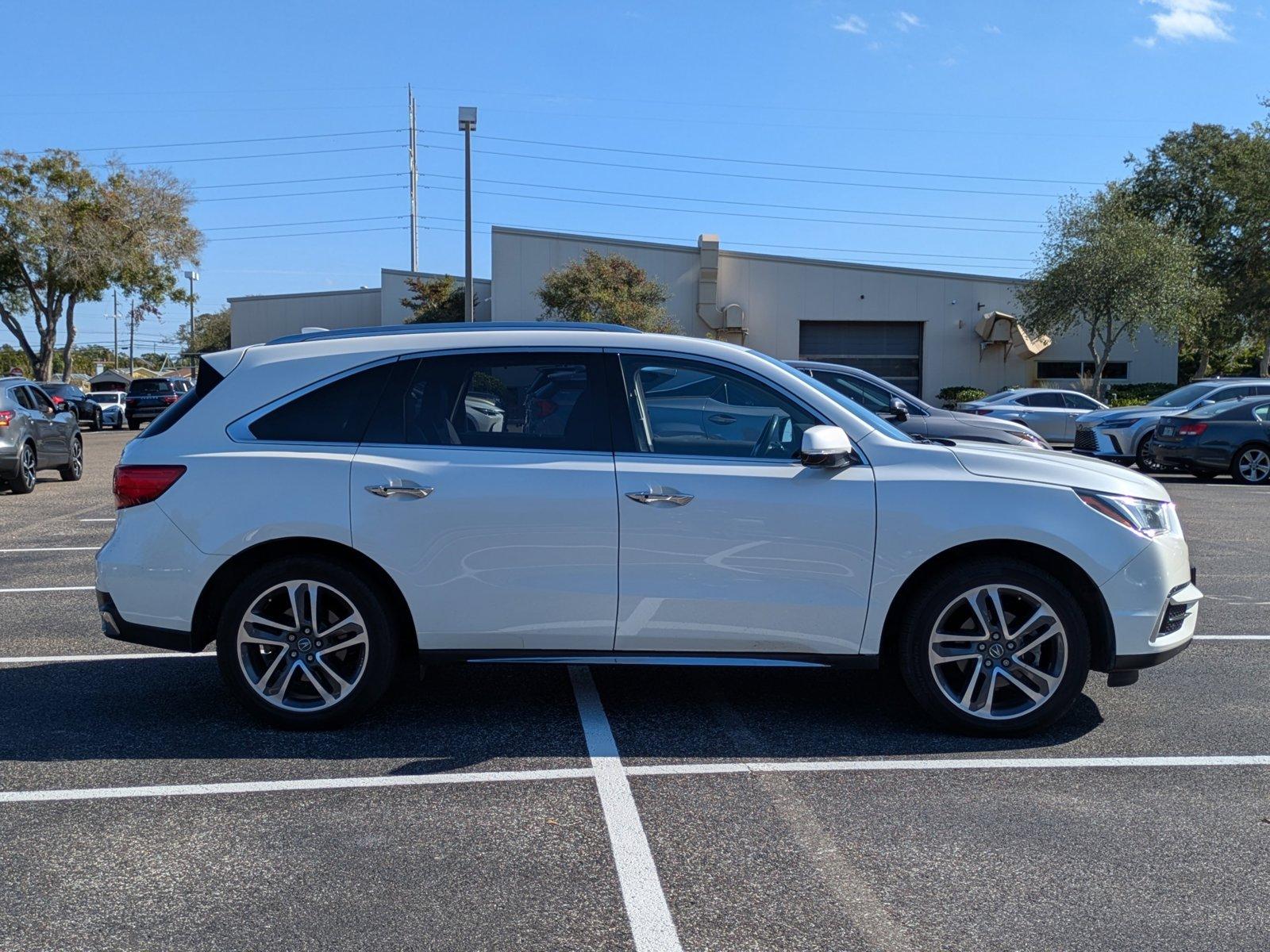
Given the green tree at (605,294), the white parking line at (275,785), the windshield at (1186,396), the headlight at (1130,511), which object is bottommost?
the white parking line at (275,785)

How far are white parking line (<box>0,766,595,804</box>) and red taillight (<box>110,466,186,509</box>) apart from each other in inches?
49.2

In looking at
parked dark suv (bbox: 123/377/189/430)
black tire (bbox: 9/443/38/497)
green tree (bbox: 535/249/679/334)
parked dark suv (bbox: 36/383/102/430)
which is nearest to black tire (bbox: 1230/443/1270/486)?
black tire (bbox: 9/443/38/497)

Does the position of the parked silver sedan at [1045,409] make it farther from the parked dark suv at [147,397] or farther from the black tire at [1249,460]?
the parked dark suv at [147,397]

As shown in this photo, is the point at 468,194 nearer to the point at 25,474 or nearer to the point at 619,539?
the point at 25,474

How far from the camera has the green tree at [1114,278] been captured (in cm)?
3691

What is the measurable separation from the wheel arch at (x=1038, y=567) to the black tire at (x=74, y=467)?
1619 centimetres

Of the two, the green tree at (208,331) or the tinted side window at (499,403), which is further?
the green tree at (208,331)

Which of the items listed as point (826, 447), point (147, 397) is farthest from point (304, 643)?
point (147, 397)

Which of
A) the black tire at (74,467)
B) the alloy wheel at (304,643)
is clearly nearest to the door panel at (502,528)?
the alloy wheel at (304,643)

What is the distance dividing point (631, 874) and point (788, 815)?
2.46 feet

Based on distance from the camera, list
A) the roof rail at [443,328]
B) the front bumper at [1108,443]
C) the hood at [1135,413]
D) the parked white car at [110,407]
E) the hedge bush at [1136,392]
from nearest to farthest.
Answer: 1. the roof rail at [443,328]
2. the front bumper at [1108,443]
3. the hood at [1135,413]
4. the hedge bush at [1136,392]
5. the parked white car at [110,407]

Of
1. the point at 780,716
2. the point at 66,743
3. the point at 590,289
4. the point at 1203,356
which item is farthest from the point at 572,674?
the point at 1203,356

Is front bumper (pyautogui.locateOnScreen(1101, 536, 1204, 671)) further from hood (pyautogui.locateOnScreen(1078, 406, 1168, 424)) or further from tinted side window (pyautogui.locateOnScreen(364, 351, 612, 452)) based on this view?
hood (pyautogui.locateOnScreen(1078, 406, 1168, 424))

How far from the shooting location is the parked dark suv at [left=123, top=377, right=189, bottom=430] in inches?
1485
